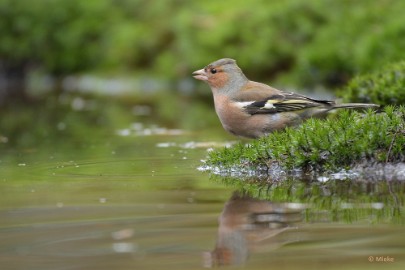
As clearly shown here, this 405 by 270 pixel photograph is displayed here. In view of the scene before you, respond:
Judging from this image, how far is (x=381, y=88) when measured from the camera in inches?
416

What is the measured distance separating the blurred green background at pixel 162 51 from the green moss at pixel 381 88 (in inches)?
124

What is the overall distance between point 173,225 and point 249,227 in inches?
23.9

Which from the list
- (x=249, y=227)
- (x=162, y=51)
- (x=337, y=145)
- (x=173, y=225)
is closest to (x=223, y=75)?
(x=337, y=145)

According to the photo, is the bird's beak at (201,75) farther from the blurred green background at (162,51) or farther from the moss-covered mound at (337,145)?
the blurred green background at (162,51)

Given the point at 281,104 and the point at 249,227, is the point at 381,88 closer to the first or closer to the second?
the point at 281,104

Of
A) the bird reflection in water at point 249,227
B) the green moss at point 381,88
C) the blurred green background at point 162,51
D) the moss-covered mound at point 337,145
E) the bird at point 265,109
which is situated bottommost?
the bird reflection in water at point 249,227

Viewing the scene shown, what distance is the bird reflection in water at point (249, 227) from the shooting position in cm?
550

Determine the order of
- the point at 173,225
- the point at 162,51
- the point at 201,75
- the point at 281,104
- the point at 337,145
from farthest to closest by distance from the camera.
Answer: the point at 162,51
the point at 201,75
the point at 281,104
the point at 337,145
the point at 173,225

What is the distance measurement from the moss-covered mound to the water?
0.47 m

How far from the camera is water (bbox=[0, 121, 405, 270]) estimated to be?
538cm

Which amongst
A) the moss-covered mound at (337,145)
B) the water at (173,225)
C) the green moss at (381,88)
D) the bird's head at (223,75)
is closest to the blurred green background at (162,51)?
the green moss at (381,88)

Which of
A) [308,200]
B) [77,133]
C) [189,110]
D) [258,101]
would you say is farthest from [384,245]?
[189,110]

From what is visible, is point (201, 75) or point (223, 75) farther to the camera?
point (201, 75)

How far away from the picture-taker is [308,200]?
279 inches
